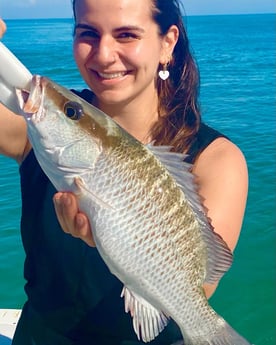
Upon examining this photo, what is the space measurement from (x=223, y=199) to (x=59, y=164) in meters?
0.79

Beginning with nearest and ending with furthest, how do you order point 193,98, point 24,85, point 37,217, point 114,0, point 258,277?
1. point 24,85
2. point 114,0
3. point 37,217
4. point 193,98
5. point 258,277

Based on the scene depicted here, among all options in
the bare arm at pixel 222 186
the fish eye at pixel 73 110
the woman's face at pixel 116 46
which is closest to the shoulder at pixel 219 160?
the bare arm at pixel 222 186

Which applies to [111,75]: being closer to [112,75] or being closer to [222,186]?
[112,75]

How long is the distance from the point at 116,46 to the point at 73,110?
1.28 feet

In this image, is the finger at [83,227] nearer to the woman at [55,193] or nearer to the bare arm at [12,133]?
the woman at [55,193]

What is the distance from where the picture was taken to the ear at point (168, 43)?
264 cm

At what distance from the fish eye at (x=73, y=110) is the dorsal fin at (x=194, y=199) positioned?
0.31 m

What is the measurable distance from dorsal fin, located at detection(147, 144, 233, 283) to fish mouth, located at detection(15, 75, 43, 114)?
49 cm

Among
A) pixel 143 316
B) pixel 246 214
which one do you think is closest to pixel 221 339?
pixel 143 316

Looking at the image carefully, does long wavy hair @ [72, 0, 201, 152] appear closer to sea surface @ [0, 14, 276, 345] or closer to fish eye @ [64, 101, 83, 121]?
fish eye @ [64, 101, 83, 121]

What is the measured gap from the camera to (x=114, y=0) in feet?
7.58

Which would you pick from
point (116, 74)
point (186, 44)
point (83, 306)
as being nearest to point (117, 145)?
point (116, 74)

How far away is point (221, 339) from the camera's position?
7.48 ft

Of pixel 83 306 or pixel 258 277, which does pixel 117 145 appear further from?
pixel 258 277
